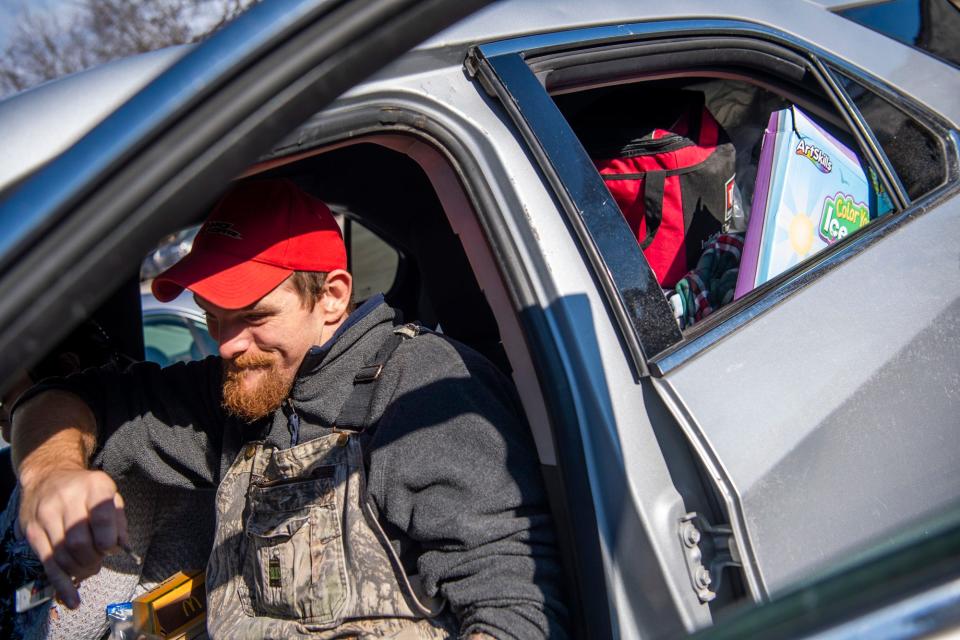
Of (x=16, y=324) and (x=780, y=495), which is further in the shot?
(x=780, y=495)

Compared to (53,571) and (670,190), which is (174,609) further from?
(670,190)

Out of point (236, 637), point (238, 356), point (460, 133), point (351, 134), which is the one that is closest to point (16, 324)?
point (351, 134)

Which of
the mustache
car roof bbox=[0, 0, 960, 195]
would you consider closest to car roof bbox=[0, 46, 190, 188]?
car roof bbox=[0, 0, 960, 195]

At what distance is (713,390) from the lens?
121cm

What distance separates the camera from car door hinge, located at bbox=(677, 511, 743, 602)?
1.17 m

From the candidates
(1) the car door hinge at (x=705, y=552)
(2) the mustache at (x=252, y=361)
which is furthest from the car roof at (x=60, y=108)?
(1) the car door hinge at (x=705, y=552)

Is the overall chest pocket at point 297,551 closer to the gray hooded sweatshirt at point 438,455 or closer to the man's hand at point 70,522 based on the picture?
the gray hooded sweatshirt at point 438,455

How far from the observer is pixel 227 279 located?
1.68m

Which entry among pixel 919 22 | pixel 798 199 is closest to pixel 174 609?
pixel 798 199

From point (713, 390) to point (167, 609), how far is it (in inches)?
55.3

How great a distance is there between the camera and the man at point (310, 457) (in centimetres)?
141

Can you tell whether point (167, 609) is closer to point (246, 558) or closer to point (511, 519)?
point (246, 558)

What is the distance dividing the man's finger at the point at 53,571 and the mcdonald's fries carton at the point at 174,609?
523 millimetres

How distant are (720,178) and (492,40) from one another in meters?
0.93
